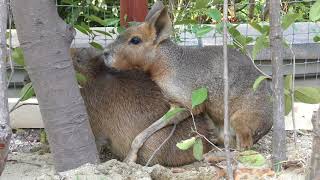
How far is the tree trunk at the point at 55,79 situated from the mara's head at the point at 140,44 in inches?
21.7

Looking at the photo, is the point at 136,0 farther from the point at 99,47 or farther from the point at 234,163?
the point at 234,163

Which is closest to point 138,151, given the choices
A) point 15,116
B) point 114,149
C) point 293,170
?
point 114,149

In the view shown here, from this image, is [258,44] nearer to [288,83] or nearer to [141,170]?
[288,83]

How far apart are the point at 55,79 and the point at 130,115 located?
2.49 feet

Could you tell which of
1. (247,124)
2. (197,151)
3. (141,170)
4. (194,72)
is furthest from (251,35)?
(197,151)

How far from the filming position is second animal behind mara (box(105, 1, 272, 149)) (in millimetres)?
4230

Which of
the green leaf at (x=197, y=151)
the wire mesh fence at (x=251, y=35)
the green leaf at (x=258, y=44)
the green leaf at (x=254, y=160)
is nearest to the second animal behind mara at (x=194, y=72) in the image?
the green leaf at (x=258, y=44)

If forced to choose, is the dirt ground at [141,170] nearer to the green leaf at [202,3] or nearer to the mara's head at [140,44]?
the mara's head at [140,44]

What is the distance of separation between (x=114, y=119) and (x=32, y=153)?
0.69m

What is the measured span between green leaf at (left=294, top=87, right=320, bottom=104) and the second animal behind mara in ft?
1.52

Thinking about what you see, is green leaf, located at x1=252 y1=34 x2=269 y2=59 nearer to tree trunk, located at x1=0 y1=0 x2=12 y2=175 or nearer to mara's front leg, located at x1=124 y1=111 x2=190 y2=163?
mara's front leg, located at x1=124 y1=111 x2=190 y2=163

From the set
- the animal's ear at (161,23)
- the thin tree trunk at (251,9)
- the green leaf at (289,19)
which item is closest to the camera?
the green leaf at (289,19)

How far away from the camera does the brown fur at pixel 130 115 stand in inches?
168

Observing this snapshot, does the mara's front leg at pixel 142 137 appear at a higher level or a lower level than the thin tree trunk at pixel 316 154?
lower
